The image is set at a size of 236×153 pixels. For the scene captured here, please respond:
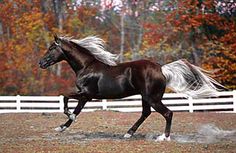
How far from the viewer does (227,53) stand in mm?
22906

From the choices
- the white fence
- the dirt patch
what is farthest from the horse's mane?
the white fence

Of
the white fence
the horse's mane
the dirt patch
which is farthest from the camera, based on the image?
the white fence

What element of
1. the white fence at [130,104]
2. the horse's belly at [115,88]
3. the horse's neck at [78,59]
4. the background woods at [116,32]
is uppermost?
the horse's neck at [78,59]

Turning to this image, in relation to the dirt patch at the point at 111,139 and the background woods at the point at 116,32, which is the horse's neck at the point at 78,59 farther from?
the background woods at the point at 116,32

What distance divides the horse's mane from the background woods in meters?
11.9

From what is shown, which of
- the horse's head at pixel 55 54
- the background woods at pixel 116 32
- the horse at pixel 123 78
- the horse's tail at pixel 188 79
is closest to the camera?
the horse at pixel 123 78

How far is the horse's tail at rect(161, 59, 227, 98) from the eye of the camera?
9664mm

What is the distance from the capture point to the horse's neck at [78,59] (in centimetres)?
1027

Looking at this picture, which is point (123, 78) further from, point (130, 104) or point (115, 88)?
point (130, 104)

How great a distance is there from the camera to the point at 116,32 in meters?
36.1

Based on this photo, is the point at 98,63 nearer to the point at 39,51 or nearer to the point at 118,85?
the point at 118,85

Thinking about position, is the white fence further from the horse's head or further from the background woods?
the horse's head

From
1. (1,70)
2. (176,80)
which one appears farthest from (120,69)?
(1,70)

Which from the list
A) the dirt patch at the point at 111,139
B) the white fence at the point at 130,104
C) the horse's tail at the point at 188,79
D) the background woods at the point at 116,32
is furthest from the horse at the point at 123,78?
the background woods at the point at 116,32
